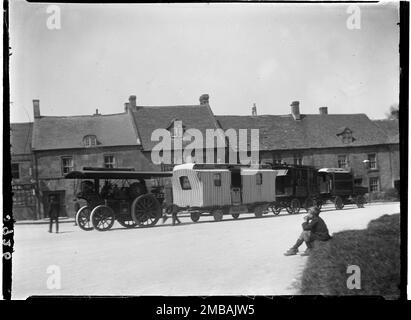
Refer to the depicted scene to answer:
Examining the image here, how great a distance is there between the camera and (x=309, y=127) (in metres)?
7.67

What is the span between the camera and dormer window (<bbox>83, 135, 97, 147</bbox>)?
752 centimetres

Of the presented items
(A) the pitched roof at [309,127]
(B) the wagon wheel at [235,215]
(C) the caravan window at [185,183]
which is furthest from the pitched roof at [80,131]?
(B) the wagon wheel at [235,215]

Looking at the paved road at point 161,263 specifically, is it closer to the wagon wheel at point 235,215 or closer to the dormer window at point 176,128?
the wagon wheel at point 235,215

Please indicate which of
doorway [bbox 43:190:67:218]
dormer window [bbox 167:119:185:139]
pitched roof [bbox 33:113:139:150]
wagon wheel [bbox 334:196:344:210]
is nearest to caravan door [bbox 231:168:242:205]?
dormer window [bbox 167:119:185:139]

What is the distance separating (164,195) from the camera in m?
8.43

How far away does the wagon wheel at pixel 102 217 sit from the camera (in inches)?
327

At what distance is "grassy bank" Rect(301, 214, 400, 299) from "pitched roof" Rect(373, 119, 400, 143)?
1.18 meters

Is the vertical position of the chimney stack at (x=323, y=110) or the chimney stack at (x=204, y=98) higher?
the chimney stack at (x=204, y=98)

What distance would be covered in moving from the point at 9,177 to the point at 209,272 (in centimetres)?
324

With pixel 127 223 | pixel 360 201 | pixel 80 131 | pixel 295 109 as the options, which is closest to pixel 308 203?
pixel 360 201

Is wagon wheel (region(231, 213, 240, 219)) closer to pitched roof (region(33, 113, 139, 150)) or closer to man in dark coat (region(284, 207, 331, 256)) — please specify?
man in dark coat (region(284, 207, 331, 256))

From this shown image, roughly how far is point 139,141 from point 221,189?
2.32 meters

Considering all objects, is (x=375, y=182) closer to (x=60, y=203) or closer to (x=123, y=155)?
(x=123, y=155)
